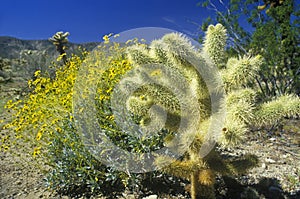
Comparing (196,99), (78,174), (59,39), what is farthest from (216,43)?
(59,39)

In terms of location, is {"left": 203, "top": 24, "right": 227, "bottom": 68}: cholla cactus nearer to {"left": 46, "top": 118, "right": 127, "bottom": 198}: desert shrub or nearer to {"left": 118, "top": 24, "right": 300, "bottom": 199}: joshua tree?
{"left": 118, "top": 24, "right": 300, "bottom": 199}: joshua tree

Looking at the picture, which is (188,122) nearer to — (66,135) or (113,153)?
(113,153)

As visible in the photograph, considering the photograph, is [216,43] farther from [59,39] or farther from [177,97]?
[59,39]

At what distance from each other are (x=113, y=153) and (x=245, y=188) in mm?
1305

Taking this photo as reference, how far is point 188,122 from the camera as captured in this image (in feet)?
6.49

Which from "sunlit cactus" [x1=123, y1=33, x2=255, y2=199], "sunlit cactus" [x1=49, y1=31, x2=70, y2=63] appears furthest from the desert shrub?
"sunlit cactus" [x1=49, y1=31, x2=70, y2=63]

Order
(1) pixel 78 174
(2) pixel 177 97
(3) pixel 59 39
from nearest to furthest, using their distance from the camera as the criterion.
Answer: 1. (2) pixel 177 97
2. (1) pixel 78 174
3. (3) pixel 59 39

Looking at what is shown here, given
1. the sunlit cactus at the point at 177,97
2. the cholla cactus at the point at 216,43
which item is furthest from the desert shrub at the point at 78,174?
the cholla cactus at the point at 216,43

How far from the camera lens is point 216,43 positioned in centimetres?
195

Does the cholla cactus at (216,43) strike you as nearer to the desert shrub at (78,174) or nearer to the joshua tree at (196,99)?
the joshua tree at (196,99)

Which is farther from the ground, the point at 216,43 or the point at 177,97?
the point at 216,43

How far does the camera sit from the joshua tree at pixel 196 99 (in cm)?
177

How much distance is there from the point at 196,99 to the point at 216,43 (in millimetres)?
422

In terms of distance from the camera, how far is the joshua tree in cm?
177
